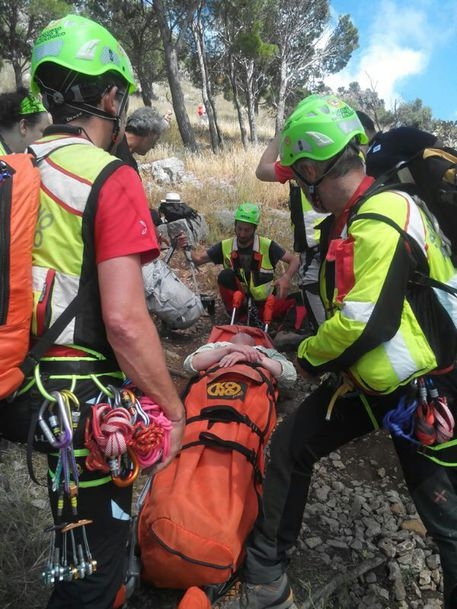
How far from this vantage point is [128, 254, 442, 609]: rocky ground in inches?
92.4

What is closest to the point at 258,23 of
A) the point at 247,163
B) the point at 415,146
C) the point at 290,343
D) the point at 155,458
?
the point at 247,163

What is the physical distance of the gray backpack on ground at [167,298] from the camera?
4992mm

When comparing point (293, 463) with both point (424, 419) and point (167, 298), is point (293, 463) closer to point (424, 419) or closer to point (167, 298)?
point (424, 419)

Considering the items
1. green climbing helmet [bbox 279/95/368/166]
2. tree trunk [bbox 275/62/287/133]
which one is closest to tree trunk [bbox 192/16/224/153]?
tree trunk [bbox 275/62/287/133]

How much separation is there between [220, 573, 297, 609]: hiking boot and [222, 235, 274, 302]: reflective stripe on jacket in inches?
139

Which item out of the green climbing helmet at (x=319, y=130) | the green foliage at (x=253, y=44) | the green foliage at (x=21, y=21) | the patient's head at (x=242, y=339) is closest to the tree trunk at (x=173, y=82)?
the green foliage at (x=21, y=21)

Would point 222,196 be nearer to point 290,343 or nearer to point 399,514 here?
point 290,343

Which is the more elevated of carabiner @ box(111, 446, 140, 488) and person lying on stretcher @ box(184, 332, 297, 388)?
carabiner @ box(111, 446, 140, 488)

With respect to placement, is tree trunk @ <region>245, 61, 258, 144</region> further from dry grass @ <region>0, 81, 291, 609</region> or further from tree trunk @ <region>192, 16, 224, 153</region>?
tree trunk @ <region>192, 16, 224, 153</region>

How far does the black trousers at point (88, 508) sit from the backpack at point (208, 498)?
557 mm

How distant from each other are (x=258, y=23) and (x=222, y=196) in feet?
44.8

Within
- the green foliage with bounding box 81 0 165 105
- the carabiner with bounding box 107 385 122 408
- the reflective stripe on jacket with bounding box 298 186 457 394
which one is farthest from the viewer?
the green foliage with bounding box 81 0 165 105

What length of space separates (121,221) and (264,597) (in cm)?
188

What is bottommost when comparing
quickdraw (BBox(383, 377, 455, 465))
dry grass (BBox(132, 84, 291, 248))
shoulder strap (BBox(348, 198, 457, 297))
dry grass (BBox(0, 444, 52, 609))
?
dry grass (BBox(0, 444, 52, 609))
